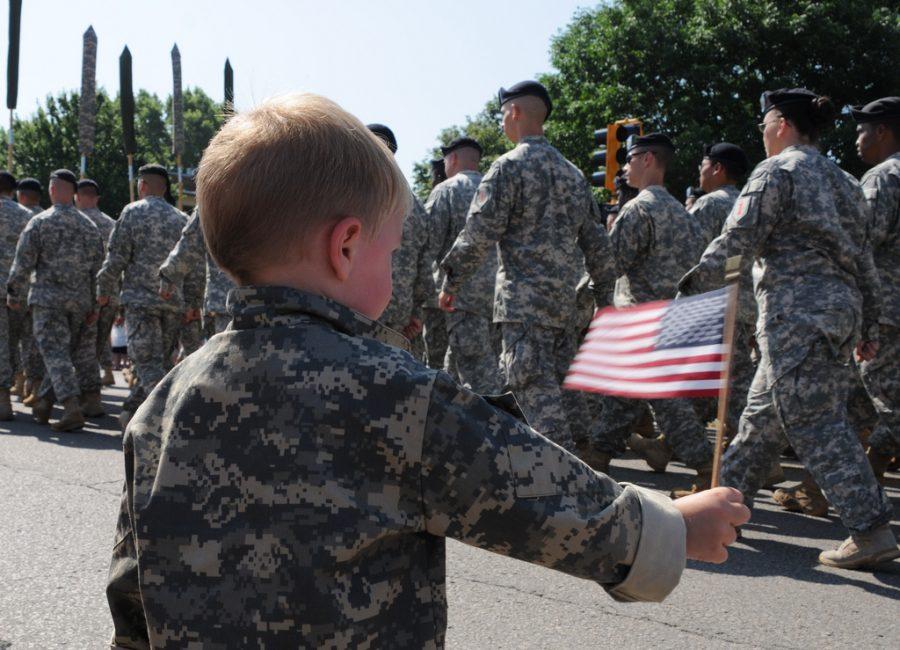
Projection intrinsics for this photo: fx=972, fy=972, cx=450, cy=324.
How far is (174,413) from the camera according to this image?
1.45 m

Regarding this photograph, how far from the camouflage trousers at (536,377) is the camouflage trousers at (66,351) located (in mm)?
4686

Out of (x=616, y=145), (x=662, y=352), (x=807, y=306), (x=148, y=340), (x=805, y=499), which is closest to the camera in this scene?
(x=662, y=352)

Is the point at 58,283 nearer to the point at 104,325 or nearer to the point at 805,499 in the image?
the point at 104,325

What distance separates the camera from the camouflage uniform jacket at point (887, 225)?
6.25 meters

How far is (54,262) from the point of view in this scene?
9.47 metres

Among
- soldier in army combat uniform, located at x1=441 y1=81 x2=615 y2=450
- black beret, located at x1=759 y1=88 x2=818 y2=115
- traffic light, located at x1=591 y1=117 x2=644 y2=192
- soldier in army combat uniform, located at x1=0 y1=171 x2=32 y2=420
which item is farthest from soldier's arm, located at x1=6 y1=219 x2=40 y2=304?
black beret, located at x1=759 y1=88 x2=818 y2=115

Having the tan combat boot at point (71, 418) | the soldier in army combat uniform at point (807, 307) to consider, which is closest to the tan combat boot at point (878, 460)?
the soldier in army combat uniform at point (807, 307)

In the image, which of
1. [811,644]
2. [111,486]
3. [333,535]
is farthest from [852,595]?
[111,486]

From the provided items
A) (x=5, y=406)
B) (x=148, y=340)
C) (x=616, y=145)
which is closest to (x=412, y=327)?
(x=148, y=340)

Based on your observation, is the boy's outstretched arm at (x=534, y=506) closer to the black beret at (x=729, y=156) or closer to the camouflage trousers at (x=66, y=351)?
the black beret at (x=729, y=156)

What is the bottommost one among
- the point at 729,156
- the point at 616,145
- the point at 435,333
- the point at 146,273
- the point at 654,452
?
the point at 654,452

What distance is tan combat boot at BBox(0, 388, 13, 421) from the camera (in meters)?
→ 9.45

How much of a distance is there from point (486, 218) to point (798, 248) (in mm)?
1975

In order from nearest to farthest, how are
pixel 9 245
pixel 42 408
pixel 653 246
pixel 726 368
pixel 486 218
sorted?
1. pixel 726 368
2. pixel 486 218
3. pixel 653 246
4. pixel 42 408
5. pixel 9 245
